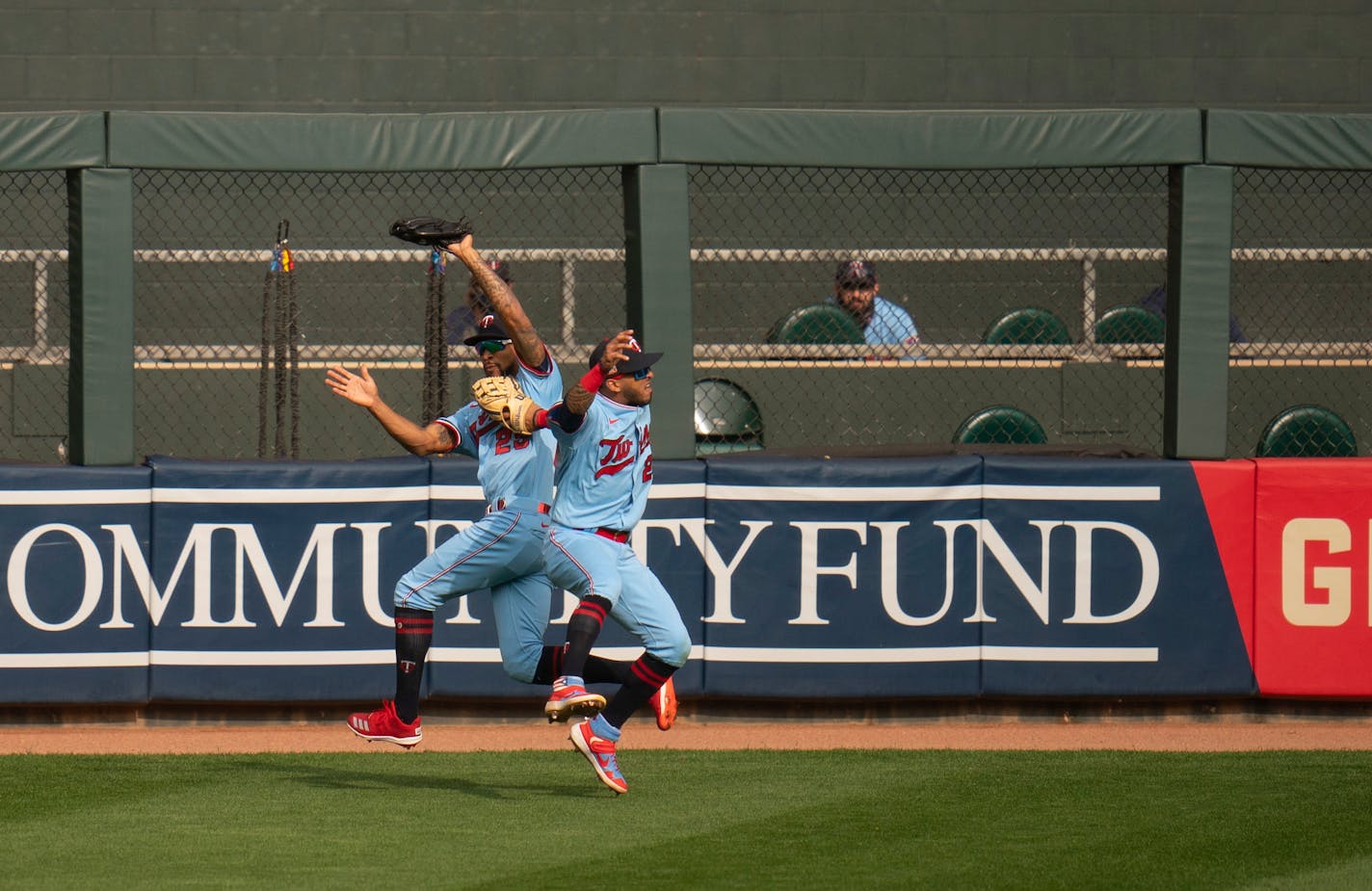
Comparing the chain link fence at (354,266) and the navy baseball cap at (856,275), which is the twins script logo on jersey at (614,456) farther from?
the chain link fence at (354,266)

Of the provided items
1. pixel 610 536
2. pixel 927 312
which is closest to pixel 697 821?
pixel 610 536

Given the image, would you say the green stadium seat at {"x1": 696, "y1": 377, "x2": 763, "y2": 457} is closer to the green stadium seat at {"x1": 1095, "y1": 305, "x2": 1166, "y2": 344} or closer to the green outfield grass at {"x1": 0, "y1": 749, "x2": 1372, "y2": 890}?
the green outfield grass at {"x1": 0, "y1": 749, "x2": 1372, "y2": 890}

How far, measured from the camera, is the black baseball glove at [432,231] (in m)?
6.81

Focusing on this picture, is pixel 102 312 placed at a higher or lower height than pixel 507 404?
higher

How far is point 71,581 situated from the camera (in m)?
8.18

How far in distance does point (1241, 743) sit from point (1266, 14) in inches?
324

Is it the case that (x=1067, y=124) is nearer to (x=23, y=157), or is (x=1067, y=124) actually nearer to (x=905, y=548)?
(x=905, y=548)

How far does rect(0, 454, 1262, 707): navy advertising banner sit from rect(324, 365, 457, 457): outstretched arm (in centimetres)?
130

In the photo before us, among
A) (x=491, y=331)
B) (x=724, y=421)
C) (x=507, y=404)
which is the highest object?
(x=491, y=331)

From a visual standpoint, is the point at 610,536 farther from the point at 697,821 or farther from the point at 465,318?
the point at 465,318

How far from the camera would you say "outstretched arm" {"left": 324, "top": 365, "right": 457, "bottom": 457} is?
6.84 meters

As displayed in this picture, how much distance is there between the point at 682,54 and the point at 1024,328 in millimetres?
4675

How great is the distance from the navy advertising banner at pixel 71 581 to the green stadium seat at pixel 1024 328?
513cm

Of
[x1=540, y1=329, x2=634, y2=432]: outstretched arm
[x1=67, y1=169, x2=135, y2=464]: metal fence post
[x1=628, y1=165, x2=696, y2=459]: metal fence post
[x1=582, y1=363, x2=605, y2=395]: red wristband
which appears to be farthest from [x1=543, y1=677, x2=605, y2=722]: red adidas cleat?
[x1=67, y1=169, x2=135, y2=464]: metal fence post
